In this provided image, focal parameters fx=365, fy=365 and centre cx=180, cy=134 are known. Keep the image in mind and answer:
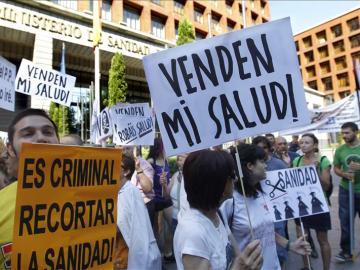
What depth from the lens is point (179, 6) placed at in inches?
1094

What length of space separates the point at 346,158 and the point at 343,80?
186 feet

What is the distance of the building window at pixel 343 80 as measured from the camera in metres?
55.8

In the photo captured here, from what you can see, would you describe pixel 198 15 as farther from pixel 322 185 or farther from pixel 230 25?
pixel 322 185

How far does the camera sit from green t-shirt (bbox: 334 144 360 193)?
5173 millimetres

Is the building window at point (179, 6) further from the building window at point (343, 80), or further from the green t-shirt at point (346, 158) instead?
the building window at point (343, 80)

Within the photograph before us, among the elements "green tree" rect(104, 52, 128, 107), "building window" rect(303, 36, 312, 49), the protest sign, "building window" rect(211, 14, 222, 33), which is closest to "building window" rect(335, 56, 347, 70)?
"building window" rect(303, 36, 312, 49)

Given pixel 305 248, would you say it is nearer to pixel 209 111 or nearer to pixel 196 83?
pixel 209 111

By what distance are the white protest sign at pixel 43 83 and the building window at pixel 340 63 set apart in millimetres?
57068

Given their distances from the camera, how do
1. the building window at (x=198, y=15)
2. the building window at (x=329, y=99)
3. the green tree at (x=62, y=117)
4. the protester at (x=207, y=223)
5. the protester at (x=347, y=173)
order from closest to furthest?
the protester at (x=207, y=223)
the protester at (x=347, y=173)
the green tree at (x=62, y=117)
the building window at (x=198, y=15)
the building window at (x=329, y=99)

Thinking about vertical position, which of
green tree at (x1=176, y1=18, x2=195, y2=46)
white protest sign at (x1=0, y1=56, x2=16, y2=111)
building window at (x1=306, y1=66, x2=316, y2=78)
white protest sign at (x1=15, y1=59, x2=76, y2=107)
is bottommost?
white protest sign at (x1=0, y1=56, x2=16, y2=111)

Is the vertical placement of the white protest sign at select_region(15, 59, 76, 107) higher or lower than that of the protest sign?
higher

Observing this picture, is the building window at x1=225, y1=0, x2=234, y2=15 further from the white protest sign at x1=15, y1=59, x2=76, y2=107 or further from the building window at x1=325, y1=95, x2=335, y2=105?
the white protest sign at x1=15, y1=59, x2=76, y2=107

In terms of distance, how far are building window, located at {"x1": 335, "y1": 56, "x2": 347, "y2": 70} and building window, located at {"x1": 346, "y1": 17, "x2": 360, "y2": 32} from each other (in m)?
4.39

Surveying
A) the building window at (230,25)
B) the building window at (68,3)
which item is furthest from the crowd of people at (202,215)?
the building window at (230,25)
